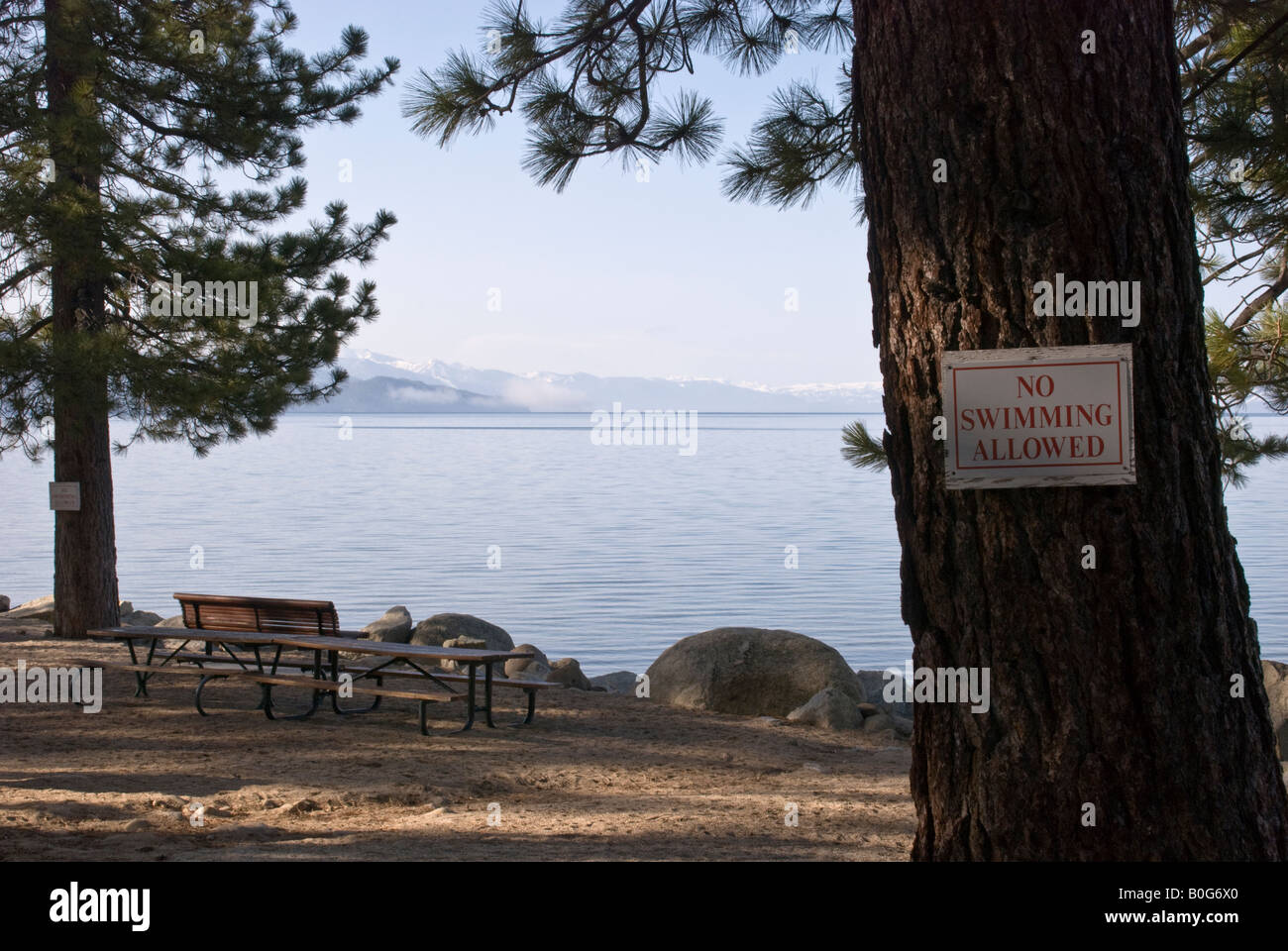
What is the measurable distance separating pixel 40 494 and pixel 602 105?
38.1m

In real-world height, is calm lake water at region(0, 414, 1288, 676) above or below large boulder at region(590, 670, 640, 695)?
above

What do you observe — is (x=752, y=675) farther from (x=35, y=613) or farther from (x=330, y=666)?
(x=35, y=613)

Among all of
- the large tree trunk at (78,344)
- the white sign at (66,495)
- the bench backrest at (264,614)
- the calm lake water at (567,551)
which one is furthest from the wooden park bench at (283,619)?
the calm lake water at (567,551)

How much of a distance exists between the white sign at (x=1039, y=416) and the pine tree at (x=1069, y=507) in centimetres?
4

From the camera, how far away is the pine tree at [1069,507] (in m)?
2.82

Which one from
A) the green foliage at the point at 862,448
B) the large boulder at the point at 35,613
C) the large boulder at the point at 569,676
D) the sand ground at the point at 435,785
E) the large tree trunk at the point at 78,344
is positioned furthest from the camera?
the large boulder at the point at 35,613

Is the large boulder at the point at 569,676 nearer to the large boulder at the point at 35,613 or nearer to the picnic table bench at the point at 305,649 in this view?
the picnic table bench at the point at 305,649

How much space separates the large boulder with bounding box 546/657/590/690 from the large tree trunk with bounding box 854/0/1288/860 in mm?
7342

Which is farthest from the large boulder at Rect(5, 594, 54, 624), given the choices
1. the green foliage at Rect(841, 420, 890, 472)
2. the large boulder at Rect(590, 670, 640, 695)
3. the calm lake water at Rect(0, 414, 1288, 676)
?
the green foliage at Rect(841, 420, 890, 472)

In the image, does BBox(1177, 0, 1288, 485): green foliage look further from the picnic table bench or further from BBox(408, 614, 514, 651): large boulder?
BBox(408, 614, 514, 651): large boulder

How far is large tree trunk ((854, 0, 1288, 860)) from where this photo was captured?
9.25ft

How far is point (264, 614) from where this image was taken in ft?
28.7

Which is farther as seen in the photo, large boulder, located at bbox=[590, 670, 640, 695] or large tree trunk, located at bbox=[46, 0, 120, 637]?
large boulder, located at bbox=[590, 670, 640, 695]

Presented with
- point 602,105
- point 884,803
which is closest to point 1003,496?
point 884,803
